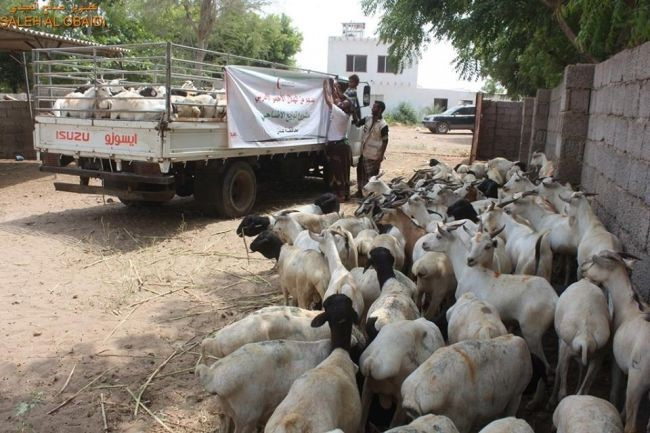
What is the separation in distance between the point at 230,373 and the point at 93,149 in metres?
6.06

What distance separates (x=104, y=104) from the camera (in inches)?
339

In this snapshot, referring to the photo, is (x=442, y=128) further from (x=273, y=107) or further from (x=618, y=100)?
(x=618, y=100)

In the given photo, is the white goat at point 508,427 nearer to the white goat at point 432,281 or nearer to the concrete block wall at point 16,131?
the white goat at point 432,281

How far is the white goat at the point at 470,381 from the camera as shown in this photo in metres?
2.99

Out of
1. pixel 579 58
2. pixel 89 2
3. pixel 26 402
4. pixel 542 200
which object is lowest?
pixel 26 402

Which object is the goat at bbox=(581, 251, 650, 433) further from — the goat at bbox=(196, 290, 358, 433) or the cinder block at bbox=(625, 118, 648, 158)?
the goat at bbox=(196, 290, 358, 433)

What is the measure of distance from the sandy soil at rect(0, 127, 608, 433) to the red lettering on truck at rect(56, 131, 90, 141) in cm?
127

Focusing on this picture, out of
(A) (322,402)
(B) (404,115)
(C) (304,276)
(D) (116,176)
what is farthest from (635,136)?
(B) (404,115)

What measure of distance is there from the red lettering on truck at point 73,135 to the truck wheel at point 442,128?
26.7 m

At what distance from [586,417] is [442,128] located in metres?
31.1

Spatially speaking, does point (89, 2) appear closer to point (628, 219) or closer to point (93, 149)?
point (93, 149)

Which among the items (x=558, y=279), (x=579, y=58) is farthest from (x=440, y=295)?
(x=579, y=58)

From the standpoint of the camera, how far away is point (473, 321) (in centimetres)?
372

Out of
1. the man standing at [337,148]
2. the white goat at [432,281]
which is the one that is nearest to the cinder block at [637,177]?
the white goat at [432,281]
